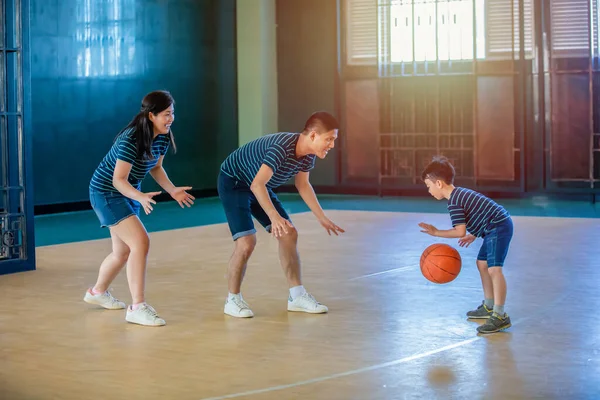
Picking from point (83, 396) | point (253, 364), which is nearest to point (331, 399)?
point (253, 364)

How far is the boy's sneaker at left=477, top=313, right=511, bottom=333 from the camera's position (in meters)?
5.38

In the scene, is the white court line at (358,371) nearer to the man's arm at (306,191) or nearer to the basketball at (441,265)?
the basketball at (441,265)

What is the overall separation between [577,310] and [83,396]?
10.4 ft

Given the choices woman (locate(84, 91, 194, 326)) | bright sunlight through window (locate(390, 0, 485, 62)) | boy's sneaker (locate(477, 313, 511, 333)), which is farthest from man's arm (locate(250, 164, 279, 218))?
bright sunlight through window (locate(390, 0, 485, 62))

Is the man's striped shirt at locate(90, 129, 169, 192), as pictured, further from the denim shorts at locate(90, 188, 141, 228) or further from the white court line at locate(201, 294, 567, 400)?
the white court line at locate(201, 294, 567, 400)

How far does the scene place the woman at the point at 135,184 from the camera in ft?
18.8

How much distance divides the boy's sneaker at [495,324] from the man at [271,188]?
40.9 inches

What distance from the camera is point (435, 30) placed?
14477 millimetres

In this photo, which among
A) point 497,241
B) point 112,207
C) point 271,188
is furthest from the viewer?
point 271,188

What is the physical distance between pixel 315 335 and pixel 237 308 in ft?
2.39

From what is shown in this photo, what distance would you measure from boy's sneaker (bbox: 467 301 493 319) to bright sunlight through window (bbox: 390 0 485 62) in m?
9.00

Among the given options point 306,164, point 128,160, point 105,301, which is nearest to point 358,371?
point 306,164

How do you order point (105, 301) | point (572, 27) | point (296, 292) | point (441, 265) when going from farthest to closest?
point (572, 27) < point (105, 301) < point (296, 292) < point (441, 265)

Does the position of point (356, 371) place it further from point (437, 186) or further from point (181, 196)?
point (181, 196)
